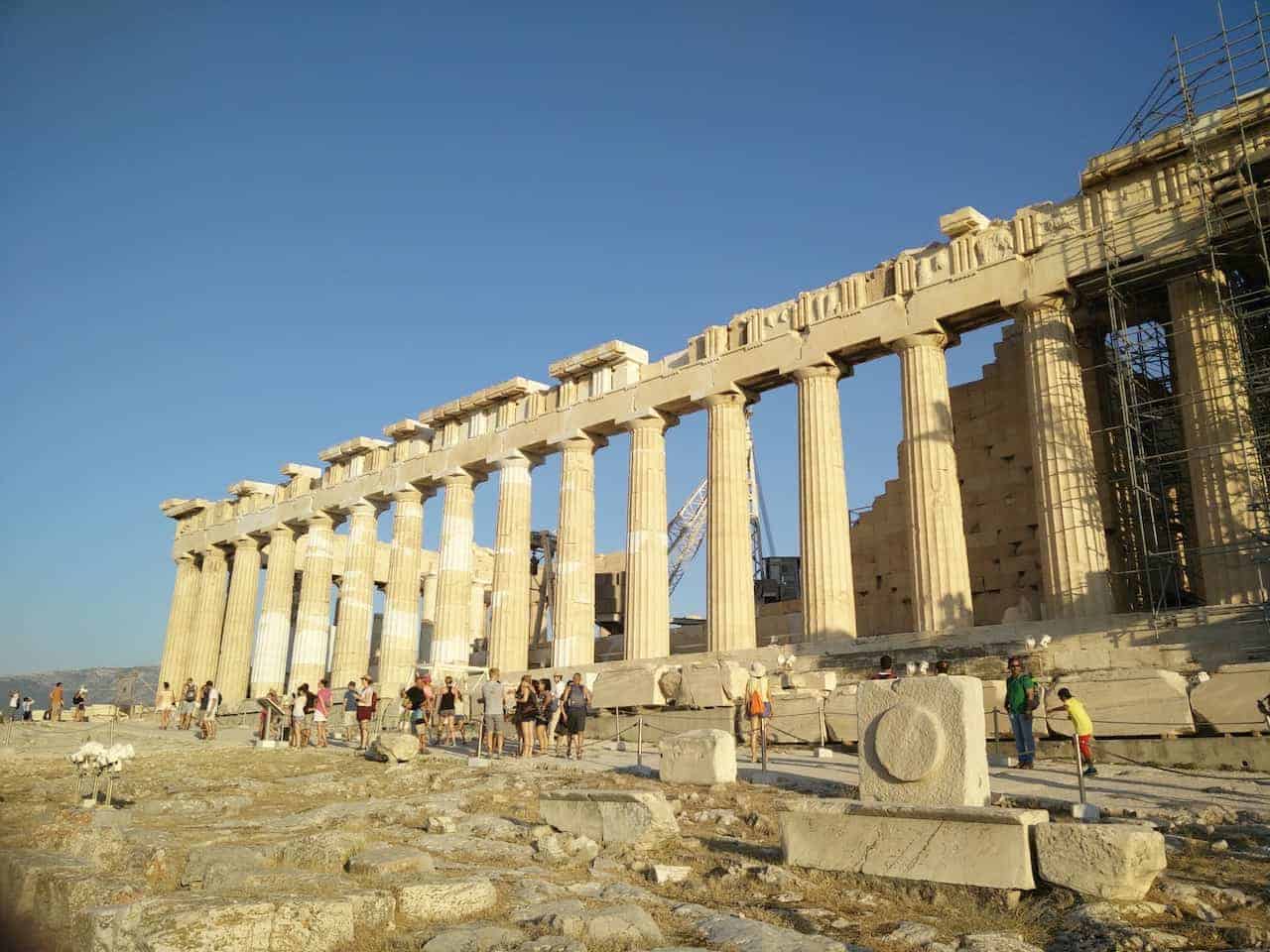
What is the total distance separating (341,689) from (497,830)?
26102 millimetres

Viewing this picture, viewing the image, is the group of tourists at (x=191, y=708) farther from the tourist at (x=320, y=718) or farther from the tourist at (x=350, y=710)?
the tourist at (x=320, y=718)

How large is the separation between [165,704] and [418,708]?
20.1m

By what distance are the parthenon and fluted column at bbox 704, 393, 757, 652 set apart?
0.19 feet

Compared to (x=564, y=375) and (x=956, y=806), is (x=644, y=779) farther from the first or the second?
(x=564, y=375)

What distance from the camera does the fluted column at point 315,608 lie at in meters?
38.0

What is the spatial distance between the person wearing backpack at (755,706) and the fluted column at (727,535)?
779 centimetres

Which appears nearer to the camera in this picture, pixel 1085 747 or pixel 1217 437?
pixel 1085 747

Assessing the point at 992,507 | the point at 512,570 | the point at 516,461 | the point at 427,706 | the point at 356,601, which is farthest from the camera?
the point at 356,601

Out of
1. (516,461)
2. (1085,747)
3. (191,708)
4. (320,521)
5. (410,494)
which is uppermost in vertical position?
(516,461)

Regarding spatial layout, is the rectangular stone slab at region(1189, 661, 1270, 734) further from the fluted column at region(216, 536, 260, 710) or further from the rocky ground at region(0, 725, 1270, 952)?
the fluted column at region(216, 536, 260, 710)

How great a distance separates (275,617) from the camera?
4022cm

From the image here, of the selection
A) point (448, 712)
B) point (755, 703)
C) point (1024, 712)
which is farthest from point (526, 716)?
point (1024, 712)

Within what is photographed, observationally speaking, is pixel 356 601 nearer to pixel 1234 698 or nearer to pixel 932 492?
pixel 932 492

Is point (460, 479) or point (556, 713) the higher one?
point (460, 479)
